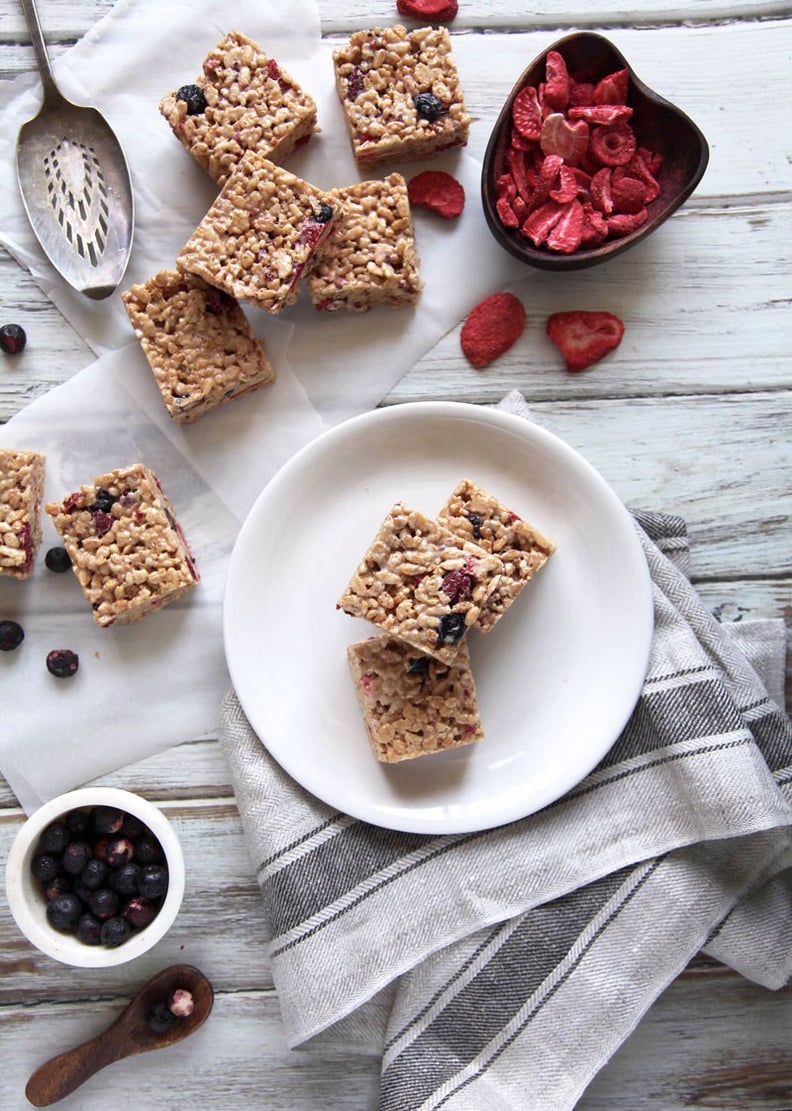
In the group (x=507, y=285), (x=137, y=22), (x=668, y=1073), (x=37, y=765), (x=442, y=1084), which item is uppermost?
(x=137, y=22)

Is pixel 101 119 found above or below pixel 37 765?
above

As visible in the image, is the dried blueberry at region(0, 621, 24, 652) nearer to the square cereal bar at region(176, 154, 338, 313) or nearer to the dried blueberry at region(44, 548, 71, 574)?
the dried blueberry at region(44, 548, 71, 574)

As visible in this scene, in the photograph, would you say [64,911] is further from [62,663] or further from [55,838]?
[62,663]

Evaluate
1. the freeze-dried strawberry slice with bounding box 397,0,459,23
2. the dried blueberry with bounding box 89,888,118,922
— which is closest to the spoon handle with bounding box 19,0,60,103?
the freeze-dried strawberry slice with bounding box 397,0,459,23

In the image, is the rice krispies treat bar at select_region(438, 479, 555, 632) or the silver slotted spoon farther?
the silver slotted spoon

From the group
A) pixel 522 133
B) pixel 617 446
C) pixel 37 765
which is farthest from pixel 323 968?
pixel 522 133

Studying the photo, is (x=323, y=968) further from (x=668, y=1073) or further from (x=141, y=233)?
(x=141, y=233)
